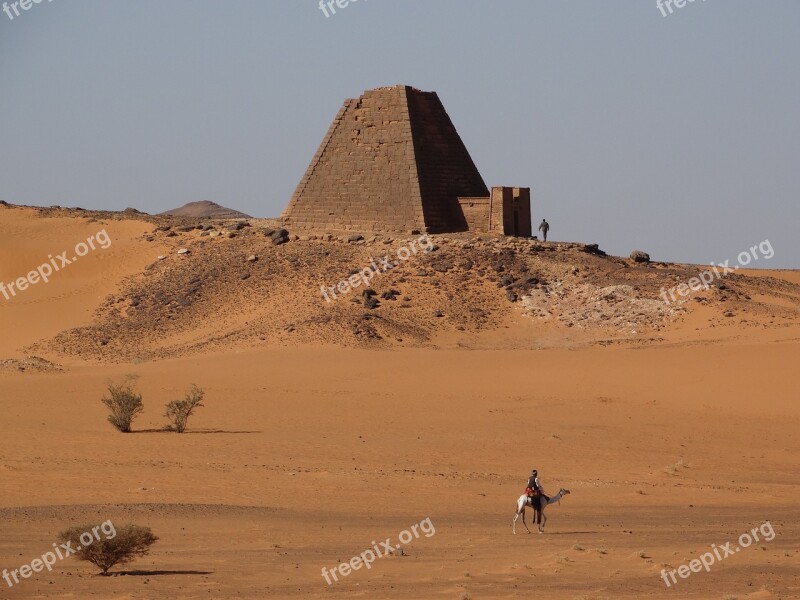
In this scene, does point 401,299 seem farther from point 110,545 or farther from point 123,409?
point 110,545

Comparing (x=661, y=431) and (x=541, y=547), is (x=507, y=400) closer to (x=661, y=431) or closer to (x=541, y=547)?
(x=661, y=431)

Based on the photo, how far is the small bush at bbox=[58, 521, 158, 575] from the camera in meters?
10.8

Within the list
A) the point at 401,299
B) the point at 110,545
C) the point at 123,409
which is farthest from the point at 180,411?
the point at 401,299

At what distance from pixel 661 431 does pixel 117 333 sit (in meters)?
16.5

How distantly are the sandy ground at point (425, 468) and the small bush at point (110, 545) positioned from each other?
0.19 meters

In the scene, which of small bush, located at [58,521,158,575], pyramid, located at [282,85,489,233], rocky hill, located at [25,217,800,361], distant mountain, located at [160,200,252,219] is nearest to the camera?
small bush, located at [58,521,158,575]

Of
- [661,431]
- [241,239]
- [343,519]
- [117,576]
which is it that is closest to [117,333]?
[241,239]

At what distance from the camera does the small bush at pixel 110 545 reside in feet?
35.5

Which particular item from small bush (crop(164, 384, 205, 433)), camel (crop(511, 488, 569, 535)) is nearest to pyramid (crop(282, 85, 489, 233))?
small bush (crop(164, 384, 205, 433))

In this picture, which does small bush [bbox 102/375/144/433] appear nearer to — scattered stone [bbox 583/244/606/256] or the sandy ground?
the sandy ground

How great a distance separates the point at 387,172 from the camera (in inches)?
1339

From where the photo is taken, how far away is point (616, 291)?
3045 centimetres

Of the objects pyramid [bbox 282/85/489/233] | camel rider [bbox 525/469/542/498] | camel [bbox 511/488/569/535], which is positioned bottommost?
camel [bbox 511/488/569/535]

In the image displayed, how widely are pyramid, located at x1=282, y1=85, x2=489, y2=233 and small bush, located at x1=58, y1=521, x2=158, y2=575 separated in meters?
22.8
